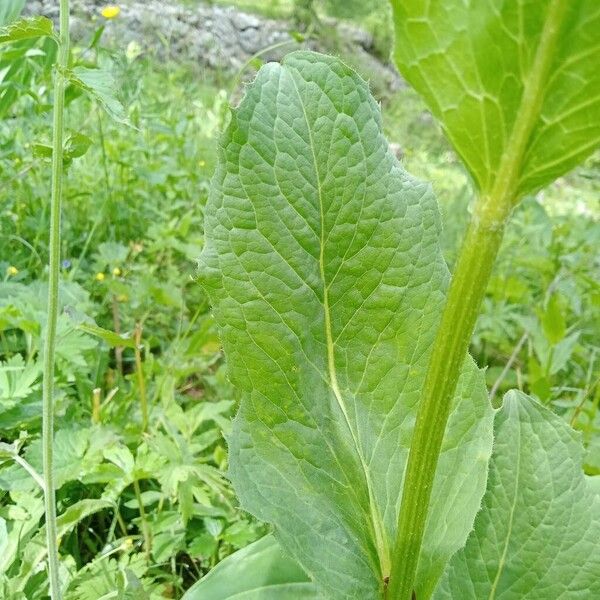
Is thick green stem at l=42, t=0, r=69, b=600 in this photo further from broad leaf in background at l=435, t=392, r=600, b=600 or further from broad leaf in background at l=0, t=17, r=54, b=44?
broad leaf in background at l=435, t=392, r=600, b=600

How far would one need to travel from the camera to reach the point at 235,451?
0.77 m

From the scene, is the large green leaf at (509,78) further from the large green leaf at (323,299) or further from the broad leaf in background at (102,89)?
the broad leaf in background at (102,89)

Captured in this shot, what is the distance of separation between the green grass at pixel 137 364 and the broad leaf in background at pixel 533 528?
384 mm

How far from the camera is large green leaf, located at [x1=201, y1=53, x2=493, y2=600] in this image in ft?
2.46

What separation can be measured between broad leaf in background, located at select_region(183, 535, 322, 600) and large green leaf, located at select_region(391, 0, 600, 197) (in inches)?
21.2

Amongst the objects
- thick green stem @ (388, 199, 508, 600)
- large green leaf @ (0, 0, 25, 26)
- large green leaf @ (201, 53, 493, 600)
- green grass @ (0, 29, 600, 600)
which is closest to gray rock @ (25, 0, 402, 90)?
green grass @ (0, 29, 600, 600)

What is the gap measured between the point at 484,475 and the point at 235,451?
0.27 meters

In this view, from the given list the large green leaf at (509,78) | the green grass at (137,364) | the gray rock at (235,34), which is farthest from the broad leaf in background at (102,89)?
the gray rock at (235,34)

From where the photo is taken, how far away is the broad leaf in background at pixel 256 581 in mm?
827

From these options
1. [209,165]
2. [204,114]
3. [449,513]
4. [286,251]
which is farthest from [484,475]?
[204,114]

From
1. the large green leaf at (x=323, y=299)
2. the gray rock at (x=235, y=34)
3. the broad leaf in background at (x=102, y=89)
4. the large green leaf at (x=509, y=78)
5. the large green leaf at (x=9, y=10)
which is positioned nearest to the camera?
the large green leaf at (x=509, y=78)

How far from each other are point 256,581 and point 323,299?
36cm

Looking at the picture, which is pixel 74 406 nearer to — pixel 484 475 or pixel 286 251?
pixel 286 251

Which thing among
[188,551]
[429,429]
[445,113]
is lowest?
[188,551]
